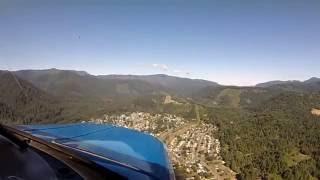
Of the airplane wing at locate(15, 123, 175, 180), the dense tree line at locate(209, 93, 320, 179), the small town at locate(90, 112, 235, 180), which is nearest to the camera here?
the airplane wing at locate(15, 123, 175, 180)

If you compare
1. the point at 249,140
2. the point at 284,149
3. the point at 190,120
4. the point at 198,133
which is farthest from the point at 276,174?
the point at 190,120

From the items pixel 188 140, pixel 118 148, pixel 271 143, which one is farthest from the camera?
pixel 271 143

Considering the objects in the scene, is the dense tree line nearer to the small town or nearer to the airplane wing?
the small town

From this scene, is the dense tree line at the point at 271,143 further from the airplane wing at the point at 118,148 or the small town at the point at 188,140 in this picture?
the airplane wing at the point at 118,148

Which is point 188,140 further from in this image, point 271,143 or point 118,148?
point 118,148

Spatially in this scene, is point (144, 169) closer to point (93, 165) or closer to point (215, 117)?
point (93, 165)

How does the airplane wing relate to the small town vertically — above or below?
above

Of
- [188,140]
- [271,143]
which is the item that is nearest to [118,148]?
[188,140]

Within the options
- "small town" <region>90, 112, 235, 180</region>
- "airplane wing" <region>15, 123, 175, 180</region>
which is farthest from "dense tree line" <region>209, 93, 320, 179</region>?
"airplane wing" <region>15, 123, 175, 180</region>

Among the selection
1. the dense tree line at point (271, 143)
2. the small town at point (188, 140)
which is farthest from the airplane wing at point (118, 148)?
the dense tree line at point (271, 143)
